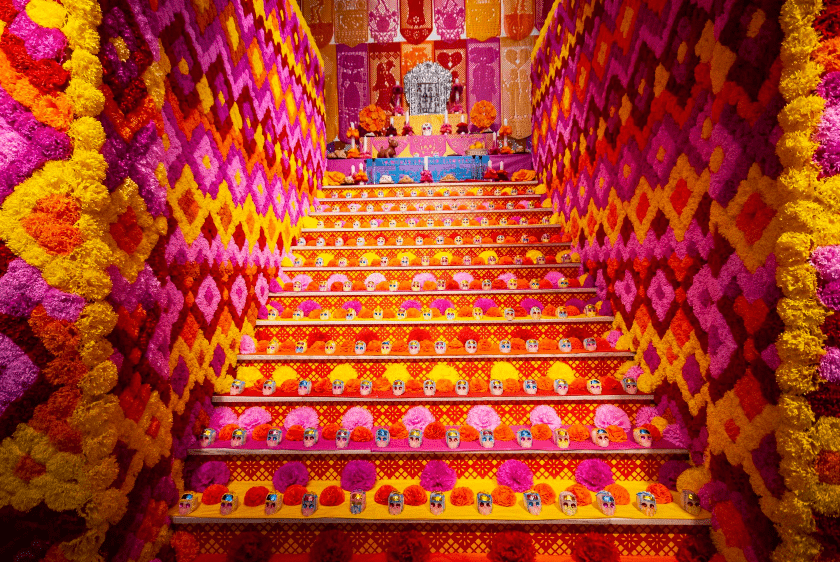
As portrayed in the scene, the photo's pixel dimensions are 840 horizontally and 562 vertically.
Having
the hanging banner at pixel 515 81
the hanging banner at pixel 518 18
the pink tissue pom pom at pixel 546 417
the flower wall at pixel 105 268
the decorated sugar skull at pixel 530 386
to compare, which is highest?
the hanging banner at pixel 518 18

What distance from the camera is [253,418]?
6.14 ft

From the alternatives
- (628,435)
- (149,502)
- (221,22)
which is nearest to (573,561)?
(628,435)

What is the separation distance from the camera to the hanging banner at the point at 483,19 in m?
5.51

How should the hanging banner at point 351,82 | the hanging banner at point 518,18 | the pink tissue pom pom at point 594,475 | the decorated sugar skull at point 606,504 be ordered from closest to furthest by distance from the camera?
the decorated sugar skull at point 606,504 < the pink tissue pom pom at point 594,475 < the hanging banner at point 518,18 < the hanging banner at point 351,82

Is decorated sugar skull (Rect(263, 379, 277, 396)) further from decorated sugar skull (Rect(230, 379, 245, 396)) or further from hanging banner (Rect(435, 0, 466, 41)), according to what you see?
hanging banner (Rect(435, 0, 466, 41))

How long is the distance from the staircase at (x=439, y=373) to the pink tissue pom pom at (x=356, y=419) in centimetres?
5

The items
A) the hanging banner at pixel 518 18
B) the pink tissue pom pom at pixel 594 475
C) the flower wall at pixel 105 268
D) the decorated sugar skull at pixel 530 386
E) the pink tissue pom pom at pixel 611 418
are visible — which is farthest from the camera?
the hanging banner at pixel 518 18

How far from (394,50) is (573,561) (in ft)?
19.2

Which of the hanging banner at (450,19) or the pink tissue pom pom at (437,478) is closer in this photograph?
the pink tissue pom pom at (437,478)

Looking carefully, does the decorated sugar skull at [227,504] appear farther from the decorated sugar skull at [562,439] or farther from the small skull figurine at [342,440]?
the decorated sugar skull at [562,439]

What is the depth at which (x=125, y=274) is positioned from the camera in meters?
1.36

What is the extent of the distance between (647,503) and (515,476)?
46 cm

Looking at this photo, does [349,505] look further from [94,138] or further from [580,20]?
[580,20]

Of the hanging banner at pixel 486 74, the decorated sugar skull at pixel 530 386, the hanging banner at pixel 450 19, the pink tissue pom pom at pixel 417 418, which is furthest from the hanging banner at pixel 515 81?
the pink tissue pom pom at pixel 417 418
